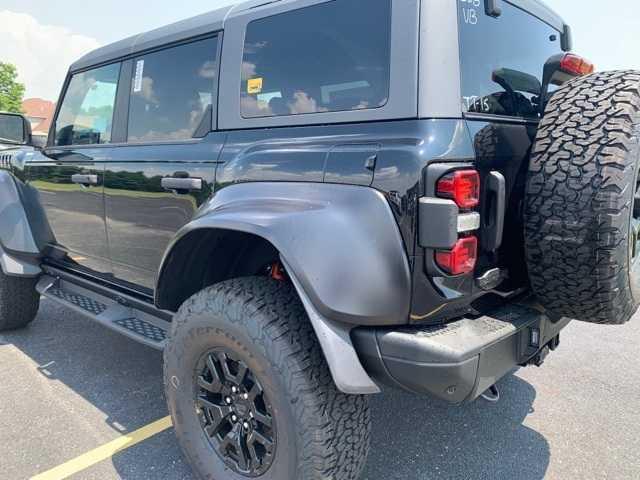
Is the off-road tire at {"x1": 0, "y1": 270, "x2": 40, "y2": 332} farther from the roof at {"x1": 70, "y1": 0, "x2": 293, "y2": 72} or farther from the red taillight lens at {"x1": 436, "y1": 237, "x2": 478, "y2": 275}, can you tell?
the red taillight lens at {"x1": 436, "y1": 237, "x2": 478, "y2": 275}

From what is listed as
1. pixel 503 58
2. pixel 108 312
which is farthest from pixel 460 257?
pixel 108 312

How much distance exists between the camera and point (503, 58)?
206cm

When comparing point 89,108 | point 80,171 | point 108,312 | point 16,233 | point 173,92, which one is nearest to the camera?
point 173,92

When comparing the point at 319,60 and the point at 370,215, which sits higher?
the point at 319,60

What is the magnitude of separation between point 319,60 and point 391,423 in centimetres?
197

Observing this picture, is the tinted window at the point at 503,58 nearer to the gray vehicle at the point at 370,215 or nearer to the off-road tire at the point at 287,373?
the gray vehicle at the point at 370,215

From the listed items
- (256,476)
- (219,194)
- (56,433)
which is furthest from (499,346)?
(56,433)

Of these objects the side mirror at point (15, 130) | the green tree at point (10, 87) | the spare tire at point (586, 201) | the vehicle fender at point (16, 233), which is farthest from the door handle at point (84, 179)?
the green tree at point (10, 87)

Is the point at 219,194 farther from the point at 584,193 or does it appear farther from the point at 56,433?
the point at 56,433

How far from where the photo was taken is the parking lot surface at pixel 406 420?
237cm

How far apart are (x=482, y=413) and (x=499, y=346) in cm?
132

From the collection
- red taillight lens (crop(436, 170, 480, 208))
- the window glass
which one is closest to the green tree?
the window glass

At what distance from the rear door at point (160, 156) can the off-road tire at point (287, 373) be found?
0.58 meters

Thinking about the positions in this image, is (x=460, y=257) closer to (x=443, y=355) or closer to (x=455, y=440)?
(x=443, y=355)
